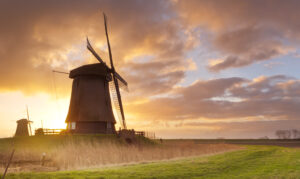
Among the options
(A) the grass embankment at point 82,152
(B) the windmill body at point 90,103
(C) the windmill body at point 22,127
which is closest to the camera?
(A) the grass embankment at point 82,152

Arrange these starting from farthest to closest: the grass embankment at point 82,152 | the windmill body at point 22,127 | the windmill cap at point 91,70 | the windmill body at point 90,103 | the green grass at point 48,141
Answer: the windmill body at point 22,127 < the windmill cap at point 91,70 < the windmill body at point 90,103 < the green grass at point 48,141 < the grass embankment at point 82,152

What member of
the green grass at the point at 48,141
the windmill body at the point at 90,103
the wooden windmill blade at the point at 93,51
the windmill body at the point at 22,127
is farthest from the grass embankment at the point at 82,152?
the windmill body at the point at 22,127

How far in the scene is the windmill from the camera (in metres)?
32.1

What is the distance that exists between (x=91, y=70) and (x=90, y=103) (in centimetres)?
389

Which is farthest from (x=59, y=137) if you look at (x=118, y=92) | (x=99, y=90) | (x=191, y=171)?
(x=191, y=171)

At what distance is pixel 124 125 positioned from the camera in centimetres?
3509

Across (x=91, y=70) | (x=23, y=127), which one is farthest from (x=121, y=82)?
(x=23, y=127)

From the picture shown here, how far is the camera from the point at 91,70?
3309 cm

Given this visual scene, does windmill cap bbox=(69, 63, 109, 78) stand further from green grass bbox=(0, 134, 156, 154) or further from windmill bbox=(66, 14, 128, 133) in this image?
green grass bbox=(0, 134, 156, 154)

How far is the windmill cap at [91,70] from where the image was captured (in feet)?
109

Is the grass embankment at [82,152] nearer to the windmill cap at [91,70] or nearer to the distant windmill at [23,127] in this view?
the windmill cap at [91,70]

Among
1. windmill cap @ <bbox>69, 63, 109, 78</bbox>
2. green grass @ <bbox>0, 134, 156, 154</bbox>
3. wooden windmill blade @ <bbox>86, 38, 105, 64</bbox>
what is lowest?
green grass @ <bbox>0, 134, 156, 154</bbox>

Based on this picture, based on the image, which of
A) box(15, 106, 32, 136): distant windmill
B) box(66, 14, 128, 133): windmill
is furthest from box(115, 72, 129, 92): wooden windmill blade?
box(15, 106, 32, 136): distant windmill

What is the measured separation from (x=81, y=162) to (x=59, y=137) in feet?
43.0
